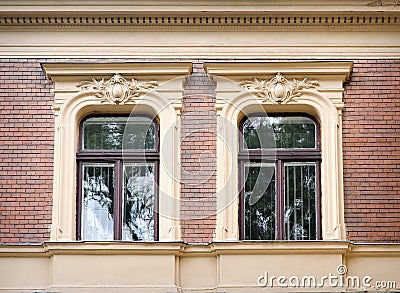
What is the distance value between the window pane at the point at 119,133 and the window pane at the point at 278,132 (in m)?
1.50

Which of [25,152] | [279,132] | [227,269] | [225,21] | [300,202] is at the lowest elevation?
[227,269]

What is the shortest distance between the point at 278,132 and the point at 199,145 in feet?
4.13

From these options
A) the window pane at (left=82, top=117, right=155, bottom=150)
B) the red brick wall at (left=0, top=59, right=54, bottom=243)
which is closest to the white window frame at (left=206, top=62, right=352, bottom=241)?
the window pane at (left=82, top=117, right=155, bottom=150)

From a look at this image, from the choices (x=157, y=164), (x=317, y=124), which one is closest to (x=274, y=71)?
(x=317, y=124)

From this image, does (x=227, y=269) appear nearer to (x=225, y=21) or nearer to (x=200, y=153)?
(x=200, y=153)

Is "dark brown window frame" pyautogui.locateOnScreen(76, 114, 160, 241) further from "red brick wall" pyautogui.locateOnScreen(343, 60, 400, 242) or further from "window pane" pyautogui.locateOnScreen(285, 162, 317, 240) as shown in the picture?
"red brick wall" pyautogui.locateOnScreen(343, 60, 400, 242)

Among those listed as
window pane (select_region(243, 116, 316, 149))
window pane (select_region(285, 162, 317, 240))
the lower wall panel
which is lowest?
the lower wall panel

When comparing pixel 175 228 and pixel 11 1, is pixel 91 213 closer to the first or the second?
pixel 175 228

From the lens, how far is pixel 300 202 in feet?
53.0

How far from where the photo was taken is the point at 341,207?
51.9 ft

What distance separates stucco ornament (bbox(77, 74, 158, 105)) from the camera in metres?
16.3

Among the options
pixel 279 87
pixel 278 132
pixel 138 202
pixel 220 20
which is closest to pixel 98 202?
pixel 138 202

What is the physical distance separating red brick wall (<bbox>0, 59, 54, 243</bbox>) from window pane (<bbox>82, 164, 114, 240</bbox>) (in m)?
0.57

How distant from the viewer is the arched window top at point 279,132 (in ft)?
53.7
